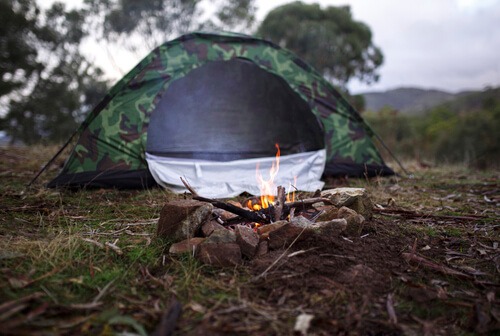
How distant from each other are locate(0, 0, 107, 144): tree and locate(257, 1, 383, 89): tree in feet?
29.4

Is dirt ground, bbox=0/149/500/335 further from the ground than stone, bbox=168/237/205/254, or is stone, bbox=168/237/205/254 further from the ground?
stone, bbox=168/237/205/254

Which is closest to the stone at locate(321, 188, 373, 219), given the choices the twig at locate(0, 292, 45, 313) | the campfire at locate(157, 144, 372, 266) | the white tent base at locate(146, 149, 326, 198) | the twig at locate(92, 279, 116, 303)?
the campfire at locate(157, 144, 372, 266)

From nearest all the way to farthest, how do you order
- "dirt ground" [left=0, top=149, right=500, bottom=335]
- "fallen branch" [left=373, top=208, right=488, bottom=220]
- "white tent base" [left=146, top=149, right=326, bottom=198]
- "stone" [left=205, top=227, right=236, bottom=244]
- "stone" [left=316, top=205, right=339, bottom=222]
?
1. "dirt ground" [left=0, top=149, right=500, bottom=335]
2. "stone" [left=205, top=227, right=236, bottom=244]
3. "stone" [left=316, top=205, right=339, bottom=222]
4. "fallen branch" [left=373, top=208, right=488, bottom=220]
5. "white tent base" [left=146, top=149, right=326, bottom=198]

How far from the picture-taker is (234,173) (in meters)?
4.66

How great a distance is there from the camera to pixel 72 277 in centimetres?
169

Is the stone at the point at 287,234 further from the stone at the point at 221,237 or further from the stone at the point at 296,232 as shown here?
the stone at the point at 221,237

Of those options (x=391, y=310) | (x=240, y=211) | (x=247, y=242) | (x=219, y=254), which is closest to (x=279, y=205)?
(x=240, y=211)

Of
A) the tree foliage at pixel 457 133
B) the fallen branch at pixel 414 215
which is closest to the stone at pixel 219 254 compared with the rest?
the fallen branch at pixel 414 215

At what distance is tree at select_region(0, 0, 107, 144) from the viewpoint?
45.3ft

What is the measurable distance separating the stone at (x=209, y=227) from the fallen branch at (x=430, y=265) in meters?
1.09

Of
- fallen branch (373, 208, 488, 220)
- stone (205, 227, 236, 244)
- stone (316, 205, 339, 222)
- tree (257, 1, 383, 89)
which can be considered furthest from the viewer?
tree (257, 1, 383, 89)

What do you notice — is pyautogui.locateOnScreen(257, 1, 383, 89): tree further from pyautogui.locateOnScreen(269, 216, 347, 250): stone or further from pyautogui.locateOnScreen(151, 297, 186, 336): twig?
pyautogui.locateOnScreen(151, 297, 186, 336): twig

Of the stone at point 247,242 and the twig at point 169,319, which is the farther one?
the stone at point 247,242

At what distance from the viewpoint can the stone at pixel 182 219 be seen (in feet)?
6.86
